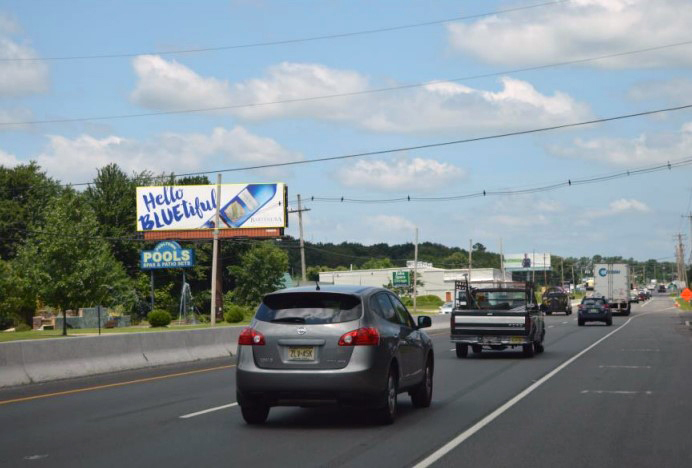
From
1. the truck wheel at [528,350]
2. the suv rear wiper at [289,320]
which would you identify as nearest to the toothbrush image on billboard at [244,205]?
the truck wheel at [528,350]

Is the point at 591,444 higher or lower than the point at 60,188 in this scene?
lower

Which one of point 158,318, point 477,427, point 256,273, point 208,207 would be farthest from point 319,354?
point 256,273

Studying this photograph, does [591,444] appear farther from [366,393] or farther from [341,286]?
[341,286]

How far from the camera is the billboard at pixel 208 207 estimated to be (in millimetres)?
74562

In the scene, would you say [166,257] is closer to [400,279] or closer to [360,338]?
[360,338]

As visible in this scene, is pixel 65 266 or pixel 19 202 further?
pixel 19 202

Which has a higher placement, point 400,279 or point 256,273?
point 256,273

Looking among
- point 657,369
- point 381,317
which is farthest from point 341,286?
point 657,369

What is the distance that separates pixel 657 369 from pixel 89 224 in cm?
4314

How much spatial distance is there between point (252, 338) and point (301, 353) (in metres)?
0.70

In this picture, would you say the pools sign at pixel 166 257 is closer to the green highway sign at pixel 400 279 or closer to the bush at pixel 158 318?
the bush at pixel 158 318

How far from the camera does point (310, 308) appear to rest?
12.6m

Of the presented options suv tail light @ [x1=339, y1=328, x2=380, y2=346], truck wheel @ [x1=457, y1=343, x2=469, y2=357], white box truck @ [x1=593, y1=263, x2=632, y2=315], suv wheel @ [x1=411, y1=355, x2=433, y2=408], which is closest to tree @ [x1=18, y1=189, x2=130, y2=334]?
truck wheel @ [x1=457, y1=343, x2=469, y2=357]

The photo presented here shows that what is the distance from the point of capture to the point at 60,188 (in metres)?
92.0
